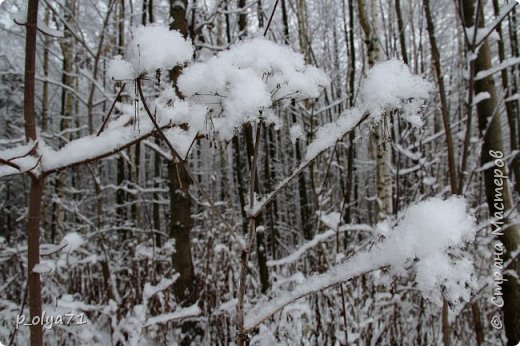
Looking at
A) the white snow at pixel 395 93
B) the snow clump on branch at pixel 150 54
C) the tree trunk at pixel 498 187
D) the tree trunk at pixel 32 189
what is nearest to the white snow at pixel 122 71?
the snow clump on branch at pixel 150 54

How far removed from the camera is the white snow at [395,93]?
86 cm

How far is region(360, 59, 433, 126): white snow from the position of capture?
33.7 inches

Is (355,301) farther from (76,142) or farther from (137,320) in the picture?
(76,142)

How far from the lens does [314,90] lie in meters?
0.88

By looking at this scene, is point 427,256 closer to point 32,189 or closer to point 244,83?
point 244,83

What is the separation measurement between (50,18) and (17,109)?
19.0ft

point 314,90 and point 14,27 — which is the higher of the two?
point 14,27

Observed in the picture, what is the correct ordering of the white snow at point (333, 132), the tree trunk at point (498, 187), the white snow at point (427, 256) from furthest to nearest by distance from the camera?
the tree trunk at point (498, 187)
the white snow at point (333, 132)
the white snow at point (427, 256)

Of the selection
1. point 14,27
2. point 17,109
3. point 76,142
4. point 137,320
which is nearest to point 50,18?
point 14,27

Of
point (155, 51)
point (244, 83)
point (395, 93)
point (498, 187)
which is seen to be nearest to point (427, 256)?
point (395, 93)

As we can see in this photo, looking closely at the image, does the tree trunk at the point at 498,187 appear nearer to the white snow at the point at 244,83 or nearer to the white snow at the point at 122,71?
the white snow at the point at 244,83

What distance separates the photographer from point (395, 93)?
0.86 metres

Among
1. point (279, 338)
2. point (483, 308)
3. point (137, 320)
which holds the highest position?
point (137, 320)

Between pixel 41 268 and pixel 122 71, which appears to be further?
pixel 41 268
